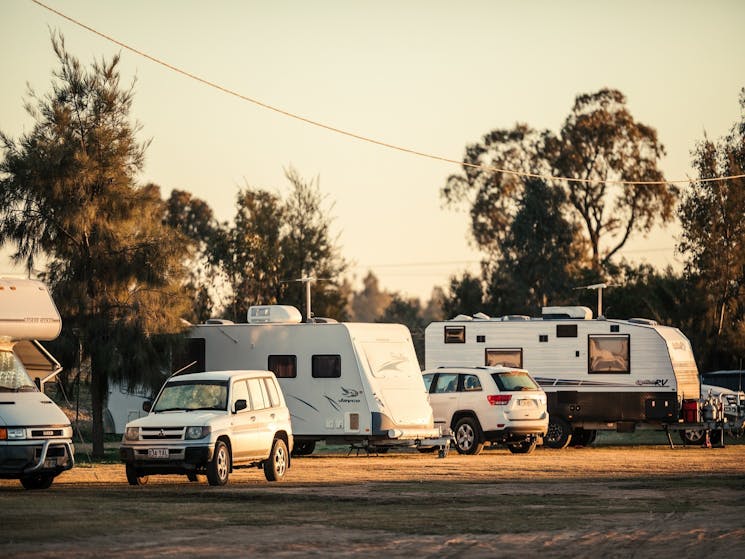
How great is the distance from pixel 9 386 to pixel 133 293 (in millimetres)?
7745

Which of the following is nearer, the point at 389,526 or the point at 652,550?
the point at 652,550

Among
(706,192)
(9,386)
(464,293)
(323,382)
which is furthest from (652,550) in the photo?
(464,293)

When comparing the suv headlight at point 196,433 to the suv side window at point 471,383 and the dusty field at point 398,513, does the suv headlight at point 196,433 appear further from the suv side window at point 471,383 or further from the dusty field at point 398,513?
the suv side window at point 471,383

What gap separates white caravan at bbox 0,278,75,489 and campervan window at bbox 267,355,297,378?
6.57m

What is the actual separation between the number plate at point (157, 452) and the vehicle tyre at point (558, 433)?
13.7 metres

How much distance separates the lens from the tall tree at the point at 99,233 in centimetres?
2755

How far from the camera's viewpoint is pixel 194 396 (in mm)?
22047

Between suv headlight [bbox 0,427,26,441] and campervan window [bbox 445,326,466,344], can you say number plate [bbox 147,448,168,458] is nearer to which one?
suv headlight [bbox 0,427,26,441]

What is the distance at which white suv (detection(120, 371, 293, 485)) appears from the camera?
20.8m

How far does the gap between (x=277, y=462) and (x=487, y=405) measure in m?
7.82

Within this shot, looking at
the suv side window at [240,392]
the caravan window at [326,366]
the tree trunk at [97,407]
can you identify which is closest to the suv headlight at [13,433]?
the suv side window at [240,392]

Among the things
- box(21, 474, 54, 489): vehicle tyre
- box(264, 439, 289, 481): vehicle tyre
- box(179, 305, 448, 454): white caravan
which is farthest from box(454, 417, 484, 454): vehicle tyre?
box(21, 474, 54, 489): vehicle tyre

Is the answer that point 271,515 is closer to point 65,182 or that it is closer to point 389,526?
point 389,526

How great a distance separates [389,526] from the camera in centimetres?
1559
